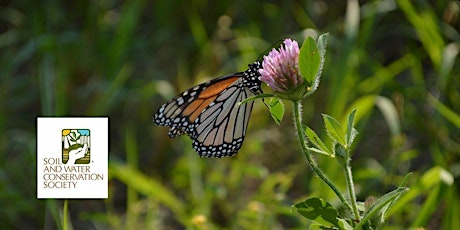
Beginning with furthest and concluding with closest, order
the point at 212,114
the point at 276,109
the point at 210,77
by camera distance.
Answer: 1. the point at 210,77
2. the point at 212,114
3. the point at 276,109

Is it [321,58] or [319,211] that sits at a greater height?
[321,58]

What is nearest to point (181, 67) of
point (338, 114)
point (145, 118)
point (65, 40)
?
point (145, 118)

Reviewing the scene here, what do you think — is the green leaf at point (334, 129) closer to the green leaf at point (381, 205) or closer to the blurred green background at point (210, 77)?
the green leaf at point (381, 205)

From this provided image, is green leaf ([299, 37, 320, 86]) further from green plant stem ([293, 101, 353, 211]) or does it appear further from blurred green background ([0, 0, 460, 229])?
blurred green background ([0, 0, 460, 229])

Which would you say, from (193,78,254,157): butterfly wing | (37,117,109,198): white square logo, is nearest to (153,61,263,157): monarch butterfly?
(193,78,254,157): butterfly wing

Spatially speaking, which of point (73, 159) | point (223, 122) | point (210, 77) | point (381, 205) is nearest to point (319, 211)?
point (381, 205)

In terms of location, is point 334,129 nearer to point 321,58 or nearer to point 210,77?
point 321,58
